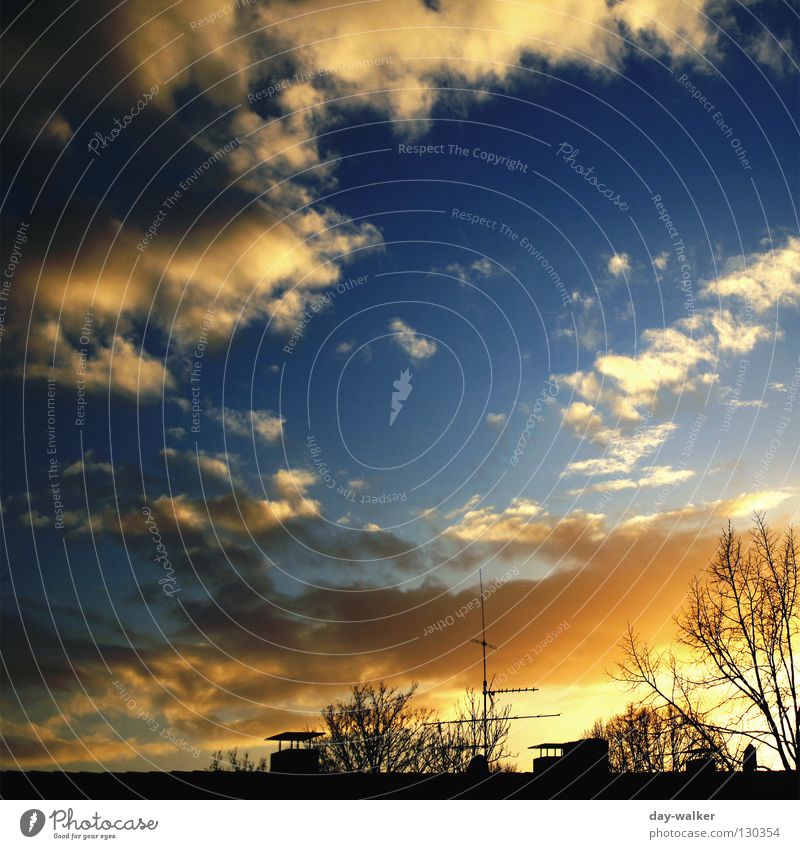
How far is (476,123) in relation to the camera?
25.3m
